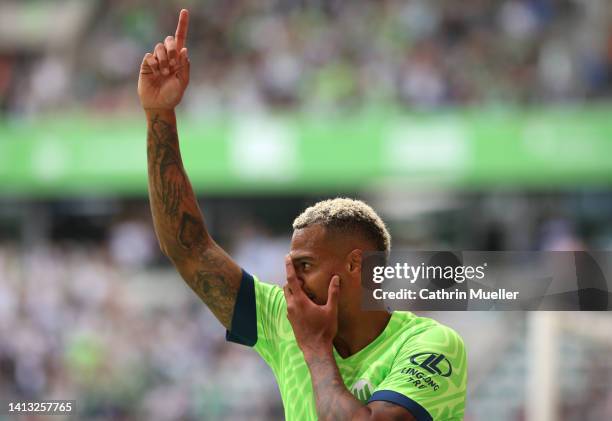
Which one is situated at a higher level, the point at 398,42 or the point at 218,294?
the point at 398,42

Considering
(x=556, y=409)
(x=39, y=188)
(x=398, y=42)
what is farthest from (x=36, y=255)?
(x=556, y=409)

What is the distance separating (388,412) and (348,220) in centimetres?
61

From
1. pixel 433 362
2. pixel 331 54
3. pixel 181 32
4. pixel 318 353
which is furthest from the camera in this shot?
pixel 331 54

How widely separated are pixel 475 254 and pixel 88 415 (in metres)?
11.0

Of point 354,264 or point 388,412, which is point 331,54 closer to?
point 354,264

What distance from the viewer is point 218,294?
360 centimetres

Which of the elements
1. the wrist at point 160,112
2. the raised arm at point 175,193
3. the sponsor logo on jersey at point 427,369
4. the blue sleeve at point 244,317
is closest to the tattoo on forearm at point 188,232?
the raised arm at point 175,193

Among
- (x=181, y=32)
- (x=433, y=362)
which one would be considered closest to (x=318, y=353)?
(x=433, y=362)

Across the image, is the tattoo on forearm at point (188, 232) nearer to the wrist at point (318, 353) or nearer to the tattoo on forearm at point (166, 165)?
the tattoo on forearm at point (166, 165)

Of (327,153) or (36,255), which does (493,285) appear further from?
(36,255)

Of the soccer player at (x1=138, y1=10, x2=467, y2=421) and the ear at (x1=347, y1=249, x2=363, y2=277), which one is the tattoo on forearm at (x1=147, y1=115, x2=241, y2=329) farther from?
the ear at (x1=347, y1=249, x2=363, y2=277)

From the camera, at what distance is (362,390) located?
11.0 feet

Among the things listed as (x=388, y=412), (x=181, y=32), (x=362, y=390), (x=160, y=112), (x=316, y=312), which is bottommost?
(x=388, y=412)

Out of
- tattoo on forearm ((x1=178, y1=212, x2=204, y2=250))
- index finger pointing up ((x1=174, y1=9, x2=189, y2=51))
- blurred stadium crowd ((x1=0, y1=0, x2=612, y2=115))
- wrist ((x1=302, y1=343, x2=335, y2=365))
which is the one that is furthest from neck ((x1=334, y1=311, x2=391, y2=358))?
blurred stadium crowd ((x1=0, y1=0, x2=612, y2=115))
